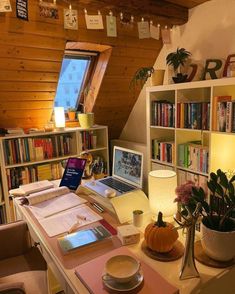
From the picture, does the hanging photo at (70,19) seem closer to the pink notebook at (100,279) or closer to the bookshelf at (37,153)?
the bookshelf at (37,153)

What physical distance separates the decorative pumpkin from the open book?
690 mm

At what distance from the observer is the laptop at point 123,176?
1.61 m

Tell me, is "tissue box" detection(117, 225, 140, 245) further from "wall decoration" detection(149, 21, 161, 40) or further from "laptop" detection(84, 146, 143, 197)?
"wall decoration" detection(149, 21, 161, 40)

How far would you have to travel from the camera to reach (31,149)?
283 cm

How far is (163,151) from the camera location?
2.64m

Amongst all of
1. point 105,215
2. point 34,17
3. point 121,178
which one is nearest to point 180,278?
point 105,215

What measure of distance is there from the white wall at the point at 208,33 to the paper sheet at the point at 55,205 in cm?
189

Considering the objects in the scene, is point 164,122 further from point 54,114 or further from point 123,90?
point 54,114

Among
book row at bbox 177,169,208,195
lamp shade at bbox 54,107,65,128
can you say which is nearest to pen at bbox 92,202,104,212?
book row at bbox 177,169,208,195

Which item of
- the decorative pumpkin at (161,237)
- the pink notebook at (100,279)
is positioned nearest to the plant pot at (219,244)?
the decorative pumpkin at (161,237)

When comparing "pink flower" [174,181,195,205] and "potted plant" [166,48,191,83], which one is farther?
"potted plant" [166,48,191,83]

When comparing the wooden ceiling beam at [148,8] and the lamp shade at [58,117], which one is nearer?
the wooden ceiling beam at [148,8]

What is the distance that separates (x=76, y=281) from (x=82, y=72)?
2.72m

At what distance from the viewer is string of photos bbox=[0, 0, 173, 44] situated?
1.98 m
